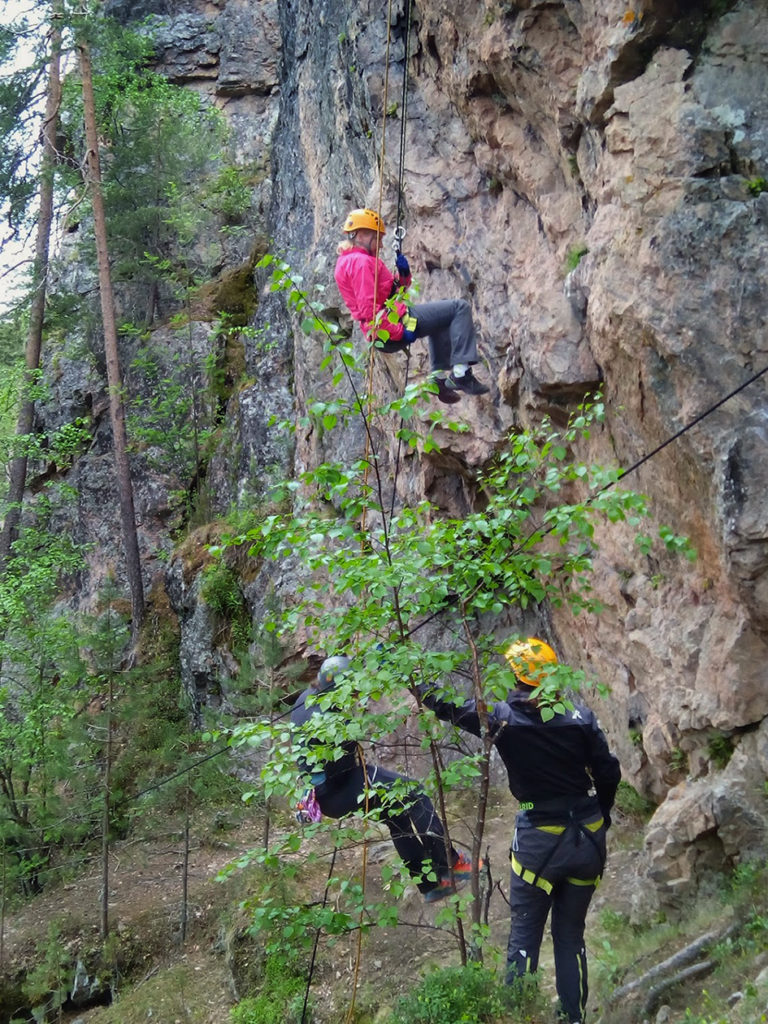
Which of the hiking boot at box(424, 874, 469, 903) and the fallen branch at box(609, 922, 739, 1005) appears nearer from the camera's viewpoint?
the fallen branch at box(609, 922, 739, 1005)

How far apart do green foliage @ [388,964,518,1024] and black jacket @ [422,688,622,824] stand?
841 millimetres

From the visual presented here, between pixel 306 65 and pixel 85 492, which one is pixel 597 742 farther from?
pixel 85 492

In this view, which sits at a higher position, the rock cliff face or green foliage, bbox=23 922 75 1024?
the rock cliff face

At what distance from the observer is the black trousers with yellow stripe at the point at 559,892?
4414mm

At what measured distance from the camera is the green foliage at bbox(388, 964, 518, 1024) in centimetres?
405

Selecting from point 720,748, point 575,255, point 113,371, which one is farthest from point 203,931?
point 113,371

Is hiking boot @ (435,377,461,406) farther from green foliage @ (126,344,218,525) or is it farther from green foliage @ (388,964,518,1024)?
green foliage @ (126,344,218,525)

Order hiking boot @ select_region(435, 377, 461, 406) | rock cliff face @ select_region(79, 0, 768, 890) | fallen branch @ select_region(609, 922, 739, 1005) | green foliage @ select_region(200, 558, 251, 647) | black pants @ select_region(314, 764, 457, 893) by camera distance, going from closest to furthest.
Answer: fallen branch @ select_region(609, 922, 739, 1005), rock cliff face @ select_region(79, 0, 768, 890), black pants @ select_region(314, 764, 457, 893), hiking boot @ select_region(435, 377, 461, 406), green foliage @ select_region(200, 558, 251, 647)

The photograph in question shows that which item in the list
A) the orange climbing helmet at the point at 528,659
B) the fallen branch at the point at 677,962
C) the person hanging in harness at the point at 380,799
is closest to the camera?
the orange climbing helmet at the point at 528,659

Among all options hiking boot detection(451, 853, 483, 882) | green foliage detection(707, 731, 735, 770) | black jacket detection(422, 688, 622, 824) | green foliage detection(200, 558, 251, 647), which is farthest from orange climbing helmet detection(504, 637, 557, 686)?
green foliage detection(200, 558, 251, 647)

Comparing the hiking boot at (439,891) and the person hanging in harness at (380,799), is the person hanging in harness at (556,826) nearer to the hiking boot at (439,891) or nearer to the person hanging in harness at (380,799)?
the person hanging in harness at (380,799)

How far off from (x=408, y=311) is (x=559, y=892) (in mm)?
3628

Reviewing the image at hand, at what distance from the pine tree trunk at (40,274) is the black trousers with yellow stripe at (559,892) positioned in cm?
1204

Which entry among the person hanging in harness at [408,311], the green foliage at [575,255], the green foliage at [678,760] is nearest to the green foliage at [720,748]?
the green foliage at [678,760]
